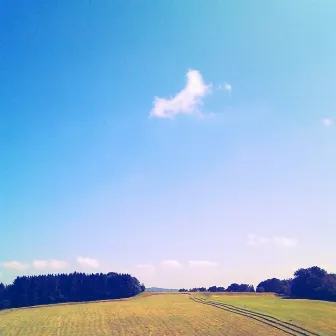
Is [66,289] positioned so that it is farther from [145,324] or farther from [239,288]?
[145,324]

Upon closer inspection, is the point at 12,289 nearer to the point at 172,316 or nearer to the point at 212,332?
the point at 172,316

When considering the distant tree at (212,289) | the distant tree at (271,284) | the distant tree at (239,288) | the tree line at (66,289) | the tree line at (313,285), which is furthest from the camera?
the distant tree at (239,288)

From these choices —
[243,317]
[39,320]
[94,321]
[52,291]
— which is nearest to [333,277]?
[243,317]

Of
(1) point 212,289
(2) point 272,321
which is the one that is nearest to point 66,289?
(1) point 212,289

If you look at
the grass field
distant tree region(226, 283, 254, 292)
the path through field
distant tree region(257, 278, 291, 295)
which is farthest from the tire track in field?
distant tree region(226, 283, 254, 292)

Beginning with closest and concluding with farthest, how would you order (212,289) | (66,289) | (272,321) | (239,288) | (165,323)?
1. (272,321)
2. (165,323)
3. (66,289)
4. (212,289)
5. (239,288)

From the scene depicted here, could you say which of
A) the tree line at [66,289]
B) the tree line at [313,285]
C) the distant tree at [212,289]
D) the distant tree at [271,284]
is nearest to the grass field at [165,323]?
the tree line at [313,285]

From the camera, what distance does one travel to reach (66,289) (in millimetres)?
152125

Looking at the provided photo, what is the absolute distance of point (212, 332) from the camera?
60656 mm

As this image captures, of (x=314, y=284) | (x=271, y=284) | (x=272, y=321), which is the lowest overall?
(x=272, y=321)

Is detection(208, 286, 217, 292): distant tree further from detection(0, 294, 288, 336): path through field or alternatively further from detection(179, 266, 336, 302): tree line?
detection(0, 294, 288, 336): path through field

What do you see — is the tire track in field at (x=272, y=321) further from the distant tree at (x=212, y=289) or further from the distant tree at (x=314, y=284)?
the distant tree at (x=212, y=289)

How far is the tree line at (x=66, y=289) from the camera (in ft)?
468

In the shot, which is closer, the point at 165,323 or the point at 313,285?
the point at 165,323
